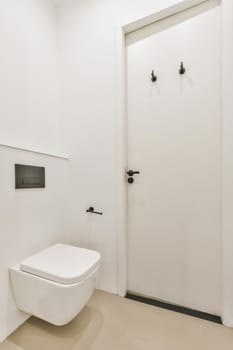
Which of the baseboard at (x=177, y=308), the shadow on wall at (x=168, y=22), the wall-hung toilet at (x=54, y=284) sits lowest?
the baseboard at (x=177, y=308)

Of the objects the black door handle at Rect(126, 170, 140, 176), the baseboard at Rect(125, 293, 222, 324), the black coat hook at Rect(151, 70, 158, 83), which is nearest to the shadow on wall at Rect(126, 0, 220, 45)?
the black coat hook at Rect(151, 70, 158, 83)

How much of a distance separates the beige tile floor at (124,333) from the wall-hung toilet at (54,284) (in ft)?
0.52

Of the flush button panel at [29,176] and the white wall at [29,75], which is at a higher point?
the white wall at [29,75]

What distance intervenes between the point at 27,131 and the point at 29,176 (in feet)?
1.25

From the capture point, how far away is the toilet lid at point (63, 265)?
1.04 metres

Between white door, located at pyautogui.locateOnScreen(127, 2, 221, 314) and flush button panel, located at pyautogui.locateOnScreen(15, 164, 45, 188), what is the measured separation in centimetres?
72

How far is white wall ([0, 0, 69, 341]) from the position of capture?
119cm

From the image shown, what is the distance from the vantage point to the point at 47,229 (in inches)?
60.0

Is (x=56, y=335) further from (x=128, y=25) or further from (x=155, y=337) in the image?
(x=128, y=25)

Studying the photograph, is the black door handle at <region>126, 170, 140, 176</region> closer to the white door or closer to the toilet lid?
the white door

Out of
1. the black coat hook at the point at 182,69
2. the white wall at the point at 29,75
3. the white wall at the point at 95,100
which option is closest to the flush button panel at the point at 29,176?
the white wall at the point at 29,75

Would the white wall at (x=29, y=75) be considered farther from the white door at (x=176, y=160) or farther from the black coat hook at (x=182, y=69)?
the black coat hook at (x=182, y=69)

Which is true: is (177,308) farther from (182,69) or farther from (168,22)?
(168,22)

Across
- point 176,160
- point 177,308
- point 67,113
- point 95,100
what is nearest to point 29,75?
point 67,113
